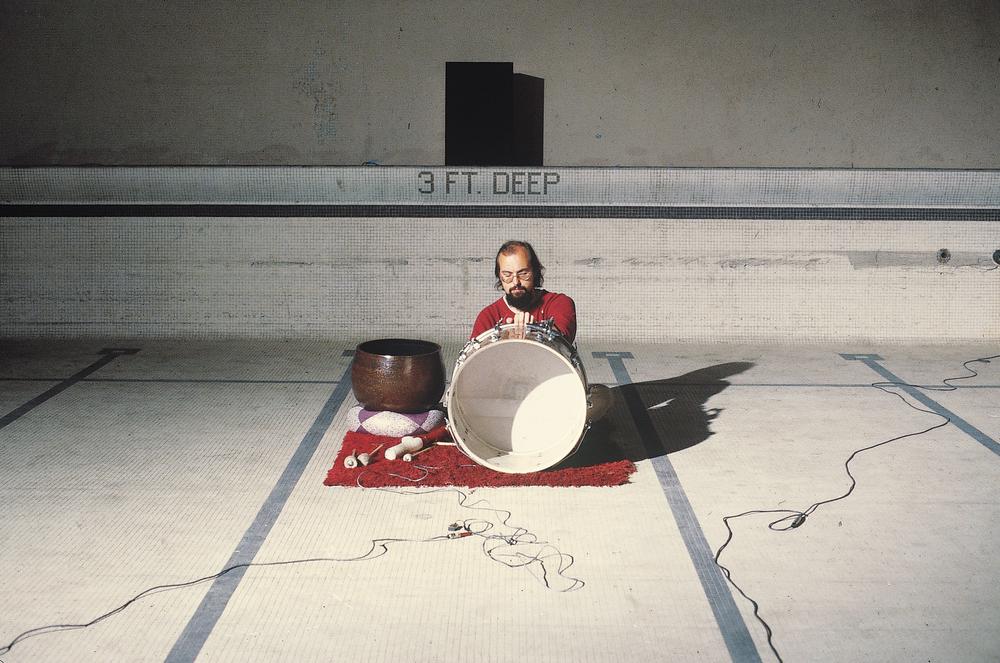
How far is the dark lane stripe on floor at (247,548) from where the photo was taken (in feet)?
9.52

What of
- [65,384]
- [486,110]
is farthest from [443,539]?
[486,110]

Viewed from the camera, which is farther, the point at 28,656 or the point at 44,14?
the point at 44,14

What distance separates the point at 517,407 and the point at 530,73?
3.64 m

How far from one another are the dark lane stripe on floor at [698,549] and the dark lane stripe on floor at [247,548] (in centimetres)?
141

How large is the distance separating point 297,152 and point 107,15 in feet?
5.04

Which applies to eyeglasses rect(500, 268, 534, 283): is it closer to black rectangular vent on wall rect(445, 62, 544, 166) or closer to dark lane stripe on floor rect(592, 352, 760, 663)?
dark lane stripe on floor rect(592, 352, 760, 663)

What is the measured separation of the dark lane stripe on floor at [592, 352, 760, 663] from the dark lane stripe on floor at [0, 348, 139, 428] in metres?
2.82

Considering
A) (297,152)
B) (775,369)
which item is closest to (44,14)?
(297,152)

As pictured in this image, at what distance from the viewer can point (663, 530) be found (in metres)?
3.70

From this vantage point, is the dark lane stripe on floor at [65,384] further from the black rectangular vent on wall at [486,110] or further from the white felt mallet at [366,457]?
the black rectangular vent on wall at [486,110]

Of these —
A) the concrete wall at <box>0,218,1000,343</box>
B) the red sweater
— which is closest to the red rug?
the red sweater

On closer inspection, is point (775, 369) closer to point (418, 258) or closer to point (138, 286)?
point (418, 258)

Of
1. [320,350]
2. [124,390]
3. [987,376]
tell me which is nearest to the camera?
[124,390]

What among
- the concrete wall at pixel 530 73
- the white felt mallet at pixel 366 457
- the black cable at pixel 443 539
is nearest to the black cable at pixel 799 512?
the black cable at pixel 443 539
